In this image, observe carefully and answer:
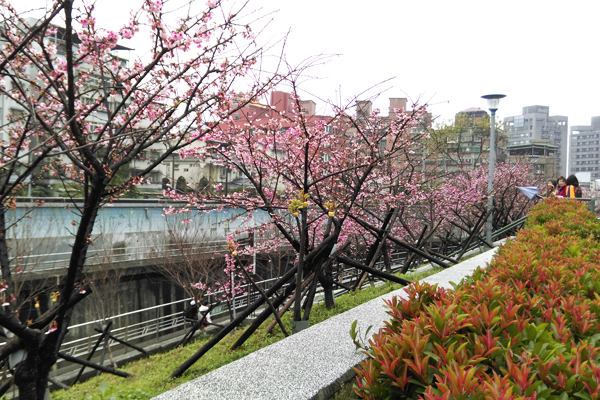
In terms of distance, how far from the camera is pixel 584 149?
Answer: 144 metres

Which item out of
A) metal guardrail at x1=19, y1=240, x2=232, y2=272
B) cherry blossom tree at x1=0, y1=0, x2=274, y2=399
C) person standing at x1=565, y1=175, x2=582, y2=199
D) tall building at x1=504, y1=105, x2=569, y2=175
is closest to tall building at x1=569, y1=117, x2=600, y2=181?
tall building at x1=504, y1=105, x2=569, y2=175

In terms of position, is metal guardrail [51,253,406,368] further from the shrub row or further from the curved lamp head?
the shrub row

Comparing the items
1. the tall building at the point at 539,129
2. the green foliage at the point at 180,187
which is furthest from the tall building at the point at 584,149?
the green foliage at the point at 180,187

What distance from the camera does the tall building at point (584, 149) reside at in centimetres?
14012

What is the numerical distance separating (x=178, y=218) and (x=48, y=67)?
20152 mm

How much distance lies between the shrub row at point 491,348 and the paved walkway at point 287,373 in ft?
2.42

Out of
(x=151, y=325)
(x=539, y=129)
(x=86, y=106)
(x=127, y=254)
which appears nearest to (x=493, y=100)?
(x=86, y=106)

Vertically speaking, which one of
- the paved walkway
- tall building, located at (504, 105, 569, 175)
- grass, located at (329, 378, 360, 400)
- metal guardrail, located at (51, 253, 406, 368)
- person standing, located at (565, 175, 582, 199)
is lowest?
metal guardrail, located at (51, 253, 406, 368)

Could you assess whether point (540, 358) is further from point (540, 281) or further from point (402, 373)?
point (540, 281)

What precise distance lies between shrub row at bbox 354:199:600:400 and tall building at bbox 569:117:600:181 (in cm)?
16860

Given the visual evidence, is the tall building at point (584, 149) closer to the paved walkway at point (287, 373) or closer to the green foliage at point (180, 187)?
the green foliage at point (180, 187)

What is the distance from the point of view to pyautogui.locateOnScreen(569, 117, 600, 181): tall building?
140125mm

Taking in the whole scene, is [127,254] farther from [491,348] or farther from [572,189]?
[491,348]

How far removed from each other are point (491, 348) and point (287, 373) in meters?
1.57
